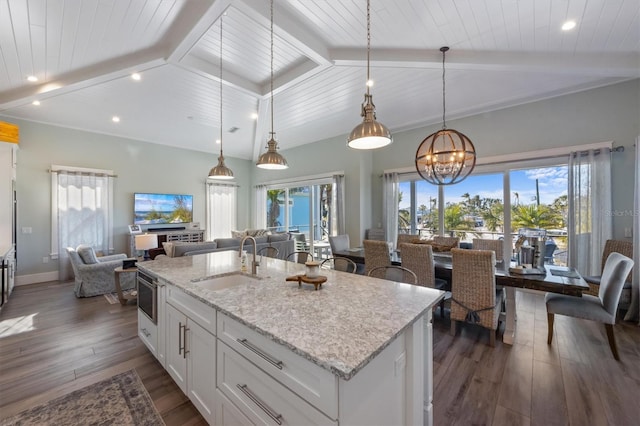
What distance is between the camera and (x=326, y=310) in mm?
1370

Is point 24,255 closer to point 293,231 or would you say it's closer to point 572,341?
point 293,231

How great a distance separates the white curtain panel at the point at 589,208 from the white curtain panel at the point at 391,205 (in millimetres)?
2651

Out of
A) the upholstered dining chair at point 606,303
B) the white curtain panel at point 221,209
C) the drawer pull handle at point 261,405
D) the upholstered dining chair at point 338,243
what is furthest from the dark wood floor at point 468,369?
the white curtain panel at point 221,209

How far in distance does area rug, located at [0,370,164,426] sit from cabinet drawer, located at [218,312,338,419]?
1.08m

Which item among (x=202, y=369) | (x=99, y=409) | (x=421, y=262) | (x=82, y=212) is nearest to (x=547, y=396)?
(x=421, y=262)

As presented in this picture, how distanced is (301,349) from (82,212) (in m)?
6.43

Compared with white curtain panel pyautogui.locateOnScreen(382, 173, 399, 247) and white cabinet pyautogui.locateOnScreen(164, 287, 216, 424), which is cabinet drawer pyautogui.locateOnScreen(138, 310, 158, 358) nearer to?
white cabinet pyautogui.locateOnScreen(164, 287, 216, 424)

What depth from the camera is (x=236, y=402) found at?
1314 millimetres

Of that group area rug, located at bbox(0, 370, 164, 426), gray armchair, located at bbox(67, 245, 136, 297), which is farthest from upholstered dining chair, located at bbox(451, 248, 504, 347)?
gray armchair, located at bbox(67, 245, 136, 297)

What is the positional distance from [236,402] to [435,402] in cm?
145

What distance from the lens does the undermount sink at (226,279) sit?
6.78 ft

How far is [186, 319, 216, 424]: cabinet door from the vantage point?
1.51 m

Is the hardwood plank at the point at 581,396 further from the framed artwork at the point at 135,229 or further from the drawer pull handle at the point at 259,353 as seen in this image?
the framed artwork at the point at 135,229

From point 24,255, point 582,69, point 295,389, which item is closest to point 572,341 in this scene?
point 582,69
